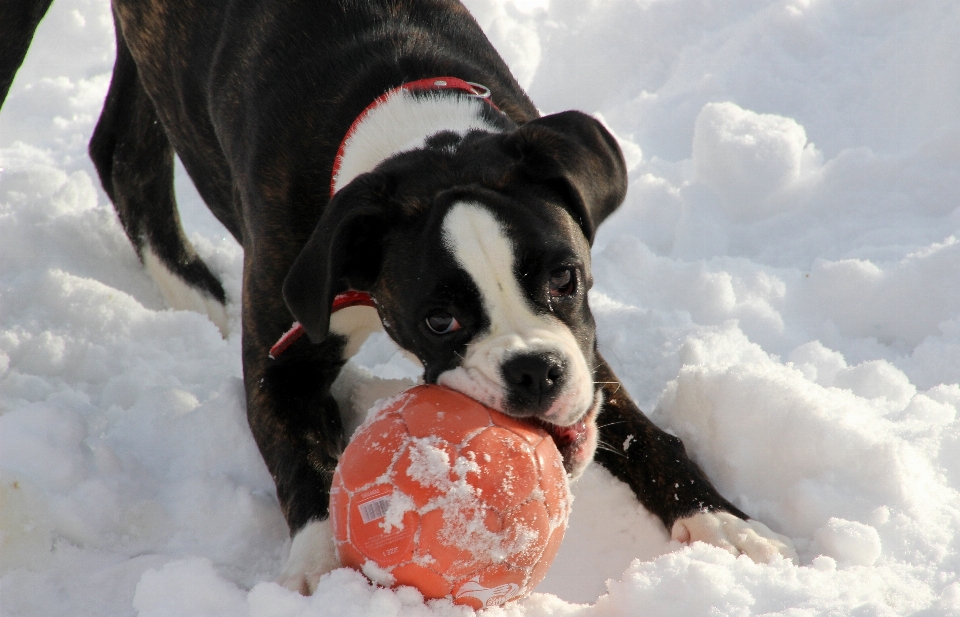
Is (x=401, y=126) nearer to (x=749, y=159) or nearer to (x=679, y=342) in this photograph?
(x=679, y=342)

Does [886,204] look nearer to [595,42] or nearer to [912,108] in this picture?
[912,108]

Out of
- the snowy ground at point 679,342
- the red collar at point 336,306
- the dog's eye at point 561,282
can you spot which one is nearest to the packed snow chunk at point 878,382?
the snowy ground at point 679,342

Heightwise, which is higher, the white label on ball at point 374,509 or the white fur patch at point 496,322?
the white fur patch at point 496,322

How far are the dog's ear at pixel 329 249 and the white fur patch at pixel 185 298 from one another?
191cm

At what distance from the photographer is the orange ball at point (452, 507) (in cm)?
235

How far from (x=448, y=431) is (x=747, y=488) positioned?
45.5 inches

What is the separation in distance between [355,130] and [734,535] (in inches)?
65.6

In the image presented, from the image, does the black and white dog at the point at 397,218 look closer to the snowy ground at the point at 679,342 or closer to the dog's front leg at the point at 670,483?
the dog's front leg at the point at 670,483

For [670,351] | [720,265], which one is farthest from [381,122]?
[720,265]

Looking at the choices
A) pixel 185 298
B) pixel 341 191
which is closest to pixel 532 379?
pixel 341 191

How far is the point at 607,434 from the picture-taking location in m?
3.30

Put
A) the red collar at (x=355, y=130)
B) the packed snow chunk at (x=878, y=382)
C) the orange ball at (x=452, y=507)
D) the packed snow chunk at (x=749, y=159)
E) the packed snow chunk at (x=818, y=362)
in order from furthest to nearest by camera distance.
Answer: the packed snow chunk at (x=749, y=159) < the packed snow chunk at (x=818, y=362) < the packed snow chunk at (x=878, y=382) < the red collar at (x=355, y=130) < the orange ball at (x=452, y=507)

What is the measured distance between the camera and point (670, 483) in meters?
3.08

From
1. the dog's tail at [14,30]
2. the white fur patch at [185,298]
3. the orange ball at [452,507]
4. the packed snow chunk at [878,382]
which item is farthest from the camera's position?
the white fur patch at [185,298]
